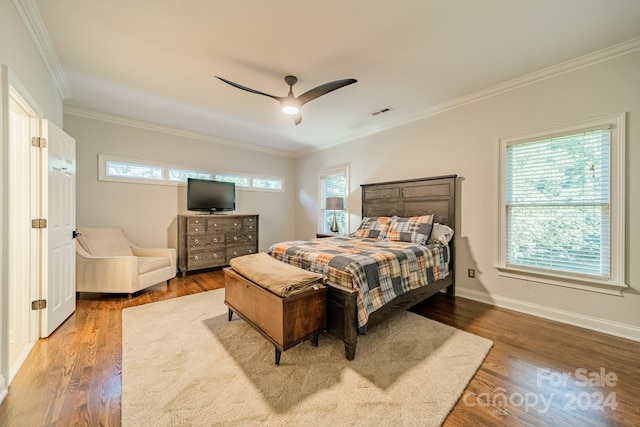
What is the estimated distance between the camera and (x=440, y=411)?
146 centimetres

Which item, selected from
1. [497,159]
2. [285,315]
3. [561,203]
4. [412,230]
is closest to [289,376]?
[285,315]

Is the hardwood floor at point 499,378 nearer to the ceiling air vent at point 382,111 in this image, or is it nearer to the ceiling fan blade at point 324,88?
the ceiling fan blade at point 324,88

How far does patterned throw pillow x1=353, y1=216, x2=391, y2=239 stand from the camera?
3.72 meters

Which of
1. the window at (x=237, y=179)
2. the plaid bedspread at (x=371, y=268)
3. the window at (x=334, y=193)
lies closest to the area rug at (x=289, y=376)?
the plaid bedspread at (x=371, y=268)

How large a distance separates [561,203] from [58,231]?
520 centimetres

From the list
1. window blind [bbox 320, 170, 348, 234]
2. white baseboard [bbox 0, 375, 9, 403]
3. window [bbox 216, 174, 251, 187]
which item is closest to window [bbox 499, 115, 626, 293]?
window blind [bbox 320, 170, 348, 234]

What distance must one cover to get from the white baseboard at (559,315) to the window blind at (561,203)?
449 mm

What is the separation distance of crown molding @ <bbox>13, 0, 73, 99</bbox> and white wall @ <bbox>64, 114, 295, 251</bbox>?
1.13 meters

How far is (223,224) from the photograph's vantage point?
478cm

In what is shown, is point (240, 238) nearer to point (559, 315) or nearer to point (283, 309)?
point (283, 309)

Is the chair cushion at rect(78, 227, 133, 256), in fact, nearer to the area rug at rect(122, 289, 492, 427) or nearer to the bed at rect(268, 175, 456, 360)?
the area rug at rect(122, 289, 492, 427)

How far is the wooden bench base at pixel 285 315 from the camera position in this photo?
1.83 metres

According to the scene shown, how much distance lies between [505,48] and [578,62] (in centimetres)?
88

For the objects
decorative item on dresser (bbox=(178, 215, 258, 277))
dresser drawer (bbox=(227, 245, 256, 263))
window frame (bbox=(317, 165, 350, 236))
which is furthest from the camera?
window frame (bbox=(317, 165, 350, 236))
